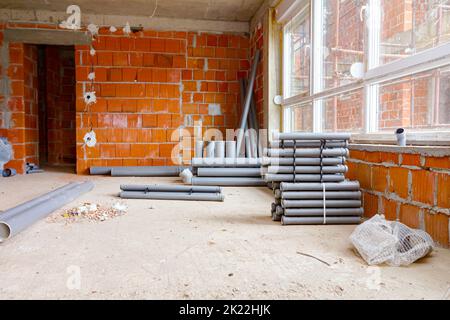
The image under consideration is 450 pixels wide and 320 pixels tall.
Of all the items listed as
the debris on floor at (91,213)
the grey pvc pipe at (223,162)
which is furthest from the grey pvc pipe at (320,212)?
the grey pvc pipe at (223,162)

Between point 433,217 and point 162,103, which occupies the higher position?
point 162,103

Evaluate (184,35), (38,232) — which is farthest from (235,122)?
(38,232)

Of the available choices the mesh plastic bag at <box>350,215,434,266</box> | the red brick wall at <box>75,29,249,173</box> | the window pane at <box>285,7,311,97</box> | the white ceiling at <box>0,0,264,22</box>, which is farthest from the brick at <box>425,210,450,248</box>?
the red brick wall at <box>75,29,249,173</box>

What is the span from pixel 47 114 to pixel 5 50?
89.2 inches

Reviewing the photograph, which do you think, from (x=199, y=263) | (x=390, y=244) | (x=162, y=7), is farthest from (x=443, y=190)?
(x=162, y=7)

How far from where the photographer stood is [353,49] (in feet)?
11.5

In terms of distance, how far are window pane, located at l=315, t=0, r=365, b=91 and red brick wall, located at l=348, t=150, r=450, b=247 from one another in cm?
94

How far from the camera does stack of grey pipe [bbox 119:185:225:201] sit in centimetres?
388

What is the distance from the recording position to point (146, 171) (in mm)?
6000

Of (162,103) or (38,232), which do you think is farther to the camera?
(162,103)

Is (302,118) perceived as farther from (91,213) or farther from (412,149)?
(91,213)

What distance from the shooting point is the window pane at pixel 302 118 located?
4.60 m
